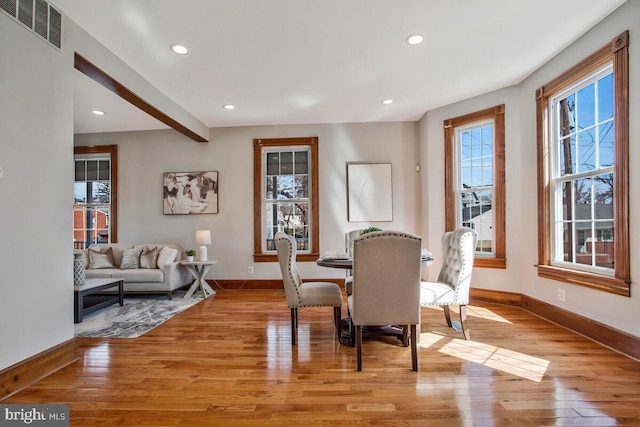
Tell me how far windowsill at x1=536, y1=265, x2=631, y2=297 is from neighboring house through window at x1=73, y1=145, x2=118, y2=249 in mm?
6559

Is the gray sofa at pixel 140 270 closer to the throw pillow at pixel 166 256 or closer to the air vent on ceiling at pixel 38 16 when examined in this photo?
the throw pillow at pixel 166 256

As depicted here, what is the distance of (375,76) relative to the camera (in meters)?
3.52

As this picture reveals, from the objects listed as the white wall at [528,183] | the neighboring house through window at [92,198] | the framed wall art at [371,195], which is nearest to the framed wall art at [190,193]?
the neighboring house through window at [92,198]

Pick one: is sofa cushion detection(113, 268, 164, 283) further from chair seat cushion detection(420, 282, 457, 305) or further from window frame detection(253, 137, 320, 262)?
chair seat cushion detection(420, 282, 457, 305)

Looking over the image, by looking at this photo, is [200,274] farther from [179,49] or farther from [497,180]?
[497,180]

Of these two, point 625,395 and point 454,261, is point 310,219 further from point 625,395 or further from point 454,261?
point 625,395

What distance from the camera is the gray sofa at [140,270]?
175 inches

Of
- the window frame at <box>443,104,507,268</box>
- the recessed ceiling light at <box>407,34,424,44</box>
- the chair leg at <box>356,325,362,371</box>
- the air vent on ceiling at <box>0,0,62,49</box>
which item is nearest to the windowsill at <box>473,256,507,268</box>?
the window frame at <box>443,104,507,268</box>

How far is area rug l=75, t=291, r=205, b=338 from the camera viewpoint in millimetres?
3076

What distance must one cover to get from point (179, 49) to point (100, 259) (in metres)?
3.64

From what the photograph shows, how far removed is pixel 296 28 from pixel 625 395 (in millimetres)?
3428

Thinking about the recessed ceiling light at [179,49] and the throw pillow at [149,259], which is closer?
the recessed ceiling light at [179,49]

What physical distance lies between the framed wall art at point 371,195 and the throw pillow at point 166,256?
2781 mm

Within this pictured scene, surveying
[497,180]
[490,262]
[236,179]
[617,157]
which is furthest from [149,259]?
[617,157]
